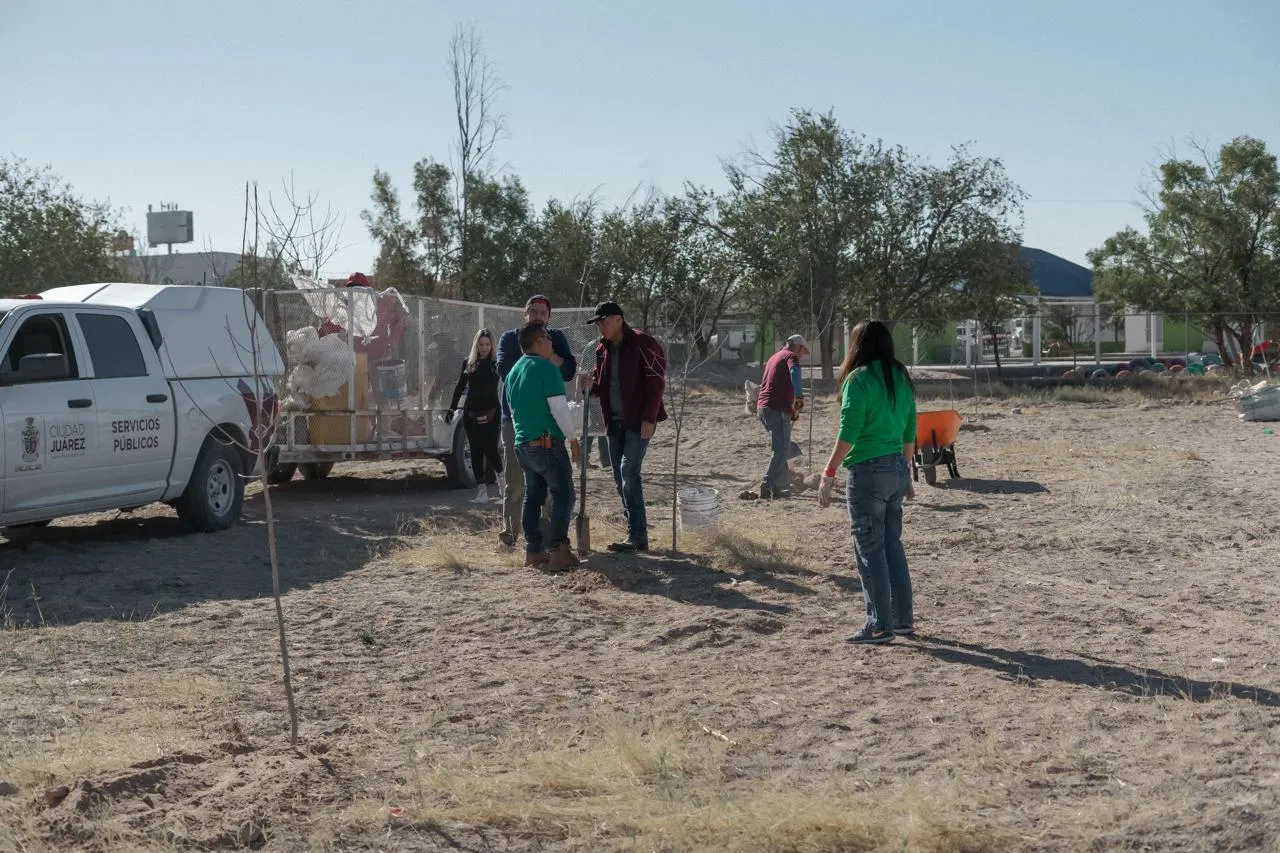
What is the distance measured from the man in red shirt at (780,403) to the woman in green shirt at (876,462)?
6.21 m

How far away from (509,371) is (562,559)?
59.9 inches

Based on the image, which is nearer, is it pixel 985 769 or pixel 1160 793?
pixel 1160 793

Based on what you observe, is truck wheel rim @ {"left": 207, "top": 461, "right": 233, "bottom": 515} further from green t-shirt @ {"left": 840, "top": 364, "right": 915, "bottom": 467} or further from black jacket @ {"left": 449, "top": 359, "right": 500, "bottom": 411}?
green t-shirt @ {"left": 840, "top": 364, "right": 915, "bottom": 467}

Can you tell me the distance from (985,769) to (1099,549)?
568 centimetres

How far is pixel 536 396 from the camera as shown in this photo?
9.13 m

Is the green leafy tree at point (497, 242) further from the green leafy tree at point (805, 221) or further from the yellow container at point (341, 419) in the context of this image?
the yellow container at point (341, 419)

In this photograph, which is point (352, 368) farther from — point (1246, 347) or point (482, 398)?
point (1246, 347)

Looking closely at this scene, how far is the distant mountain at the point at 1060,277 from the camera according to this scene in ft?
229

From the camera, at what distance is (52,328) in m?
A: 10.1

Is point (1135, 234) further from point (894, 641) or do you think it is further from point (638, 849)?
point (638, 849)

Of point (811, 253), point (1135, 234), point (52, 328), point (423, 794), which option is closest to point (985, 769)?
point (423, 794)

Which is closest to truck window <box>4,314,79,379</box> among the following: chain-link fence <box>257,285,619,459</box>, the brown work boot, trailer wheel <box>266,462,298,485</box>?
chain-link fence <box>257,285,619,459</box>

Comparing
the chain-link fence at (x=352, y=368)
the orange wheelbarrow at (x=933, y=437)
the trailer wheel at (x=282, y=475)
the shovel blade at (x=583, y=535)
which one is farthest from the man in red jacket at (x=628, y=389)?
the trailer wheel at (x=282, y=475)

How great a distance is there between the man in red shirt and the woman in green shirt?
6.21 m
